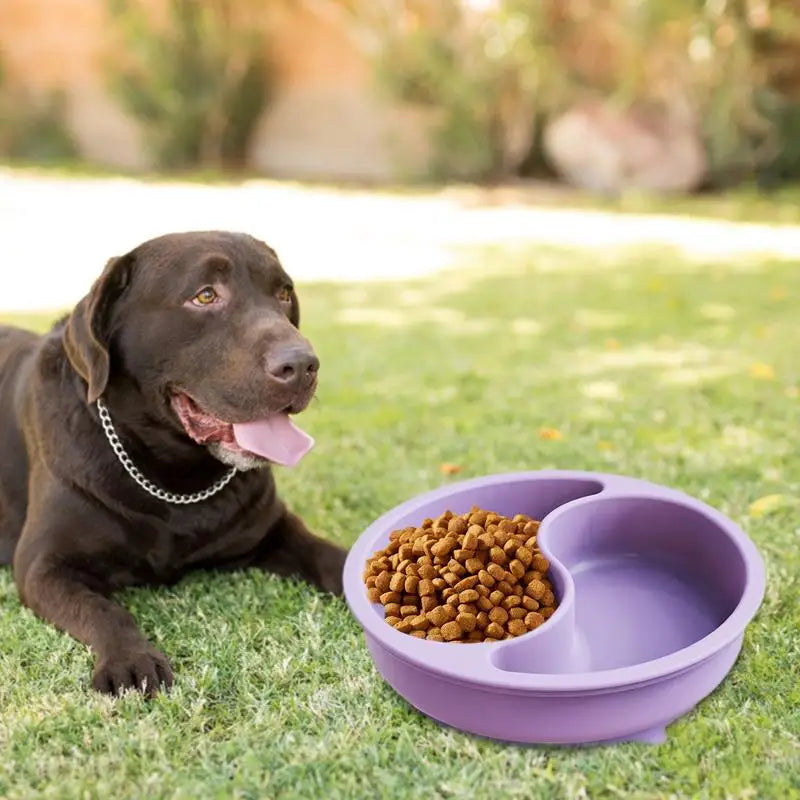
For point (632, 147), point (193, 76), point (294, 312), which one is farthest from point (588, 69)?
point (294, 312)

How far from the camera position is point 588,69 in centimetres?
1150

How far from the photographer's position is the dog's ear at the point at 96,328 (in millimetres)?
2281

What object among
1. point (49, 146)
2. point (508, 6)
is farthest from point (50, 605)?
point (49, 146)

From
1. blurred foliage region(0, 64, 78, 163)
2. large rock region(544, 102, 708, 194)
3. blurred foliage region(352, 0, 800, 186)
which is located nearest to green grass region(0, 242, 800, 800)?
blurred foliage region(352, 0, 800, 186)

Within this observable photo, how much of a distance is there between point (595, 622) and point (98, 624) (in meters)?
1.12

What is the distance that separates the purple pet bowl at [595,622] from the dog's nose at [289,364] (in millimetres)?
397

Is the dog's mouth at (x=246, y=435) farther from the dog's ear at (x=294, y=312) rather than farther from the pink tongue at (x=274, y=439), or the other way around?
the dog's ear at (x=294, y=312)

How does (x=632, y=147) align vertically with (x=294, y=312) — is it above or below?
below

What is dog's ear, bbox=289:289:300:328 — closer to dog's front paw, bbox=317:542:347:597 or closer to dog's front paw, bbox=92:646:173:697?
dog's front paw, bbox=317:542:347:597

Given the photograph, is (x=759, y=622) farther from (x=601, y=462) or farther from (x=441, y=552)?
(x=601, y=462)

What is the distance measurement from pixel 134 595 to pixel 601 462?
1642 millimetres

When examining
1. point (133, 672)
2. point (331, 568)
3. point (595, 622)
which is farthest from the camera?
point (331, 568)

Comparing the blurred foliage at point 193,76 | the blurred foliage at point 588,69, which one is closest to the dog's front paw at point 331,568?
the blurred foliage at point 588,69

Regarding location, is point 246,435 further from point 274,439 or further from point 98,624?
point 98,624
